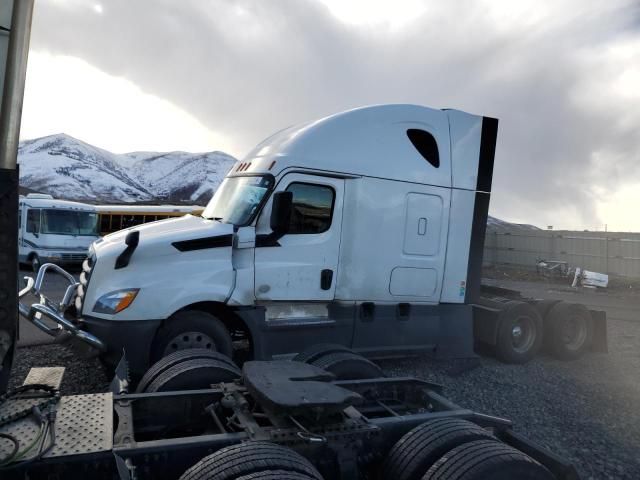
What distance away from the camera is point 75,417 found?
2771 mm

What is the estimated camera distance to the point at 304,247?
616 cm

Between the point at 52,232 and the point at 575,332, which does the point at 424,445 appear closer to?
the point at 575,332

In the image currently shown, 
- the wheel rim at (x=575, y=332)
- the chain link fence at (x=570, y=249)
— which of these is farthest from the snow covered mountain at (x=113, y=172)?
the wheel rim at (x=575, y=332)

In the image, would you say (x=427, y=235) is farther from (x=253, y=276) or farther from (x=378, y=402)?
(x=378, y=402)

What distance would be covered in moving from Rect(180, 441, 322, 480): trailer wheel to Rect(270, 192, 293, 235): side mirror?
3.58 meters

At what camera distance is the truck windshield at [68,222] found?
19141 mm

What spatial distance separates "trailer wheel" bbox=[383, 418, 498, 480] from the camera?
2846 mm

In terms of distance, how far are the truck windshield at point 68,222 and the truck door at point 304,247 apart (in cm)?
1625

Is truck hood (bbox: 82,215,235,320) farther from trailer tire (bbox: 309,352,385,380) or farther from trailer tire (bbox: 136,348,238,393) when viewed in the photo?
trailer tire (bbox: 309,352,385,380)

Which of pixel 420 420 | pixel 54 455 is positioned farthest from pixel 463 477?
pixel 54 455

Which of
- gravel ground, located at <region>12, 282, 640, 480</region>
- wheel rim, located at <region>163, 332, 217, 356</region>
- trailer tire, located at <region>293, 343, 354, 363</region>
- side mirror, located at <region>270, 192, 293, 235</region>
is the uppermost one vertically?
side mirror, located at <region>270, 192, 293, 235</region>

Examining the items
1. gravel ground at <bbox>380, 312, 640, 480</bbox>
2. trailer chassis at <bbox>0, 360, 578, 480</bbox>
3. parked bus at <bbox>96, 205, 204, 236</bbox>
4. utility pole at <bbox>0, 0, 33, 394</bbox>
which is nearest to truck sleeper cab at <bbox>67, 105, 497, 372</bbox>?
gravel ground at <bbox>380, 312, 640, 480</bbox>

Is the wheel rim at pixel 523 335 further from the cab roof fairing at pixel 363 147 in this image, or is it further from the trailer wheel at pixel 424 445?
the trailer wheel at pixel 424 445

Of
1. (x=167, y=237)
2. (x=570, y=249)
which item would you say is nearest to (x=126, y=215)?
(x=167, y=237)
